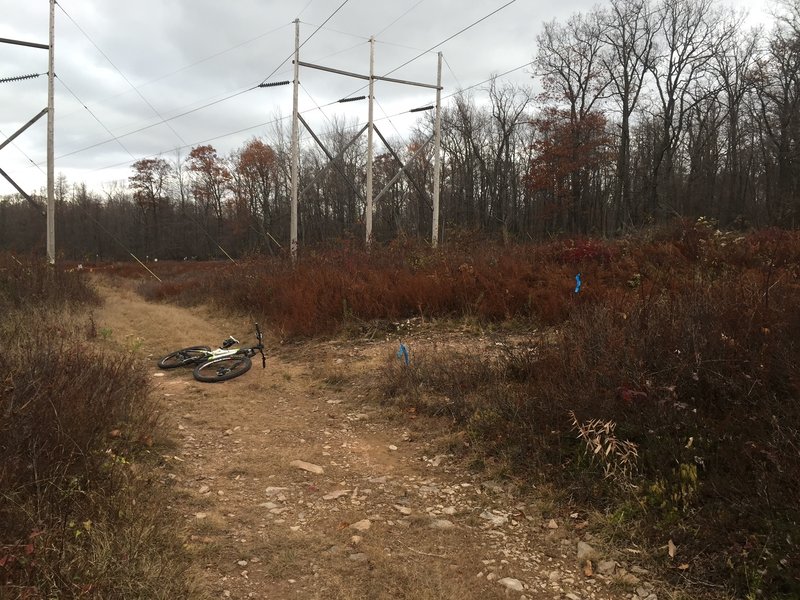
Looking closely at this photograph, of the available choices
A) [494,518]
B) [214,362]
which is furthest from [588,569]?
[214,362]

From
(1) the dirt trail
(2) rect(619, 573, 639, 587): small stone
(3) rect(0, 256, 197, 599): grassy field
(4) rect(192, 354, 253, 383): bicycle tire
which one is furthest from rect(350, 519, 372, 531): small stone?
(4) rect(192, 354, 253, 383): bicycle tire

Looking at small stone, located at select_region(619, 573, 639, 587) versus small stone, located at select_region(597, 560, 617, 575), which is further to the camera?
small stone, located at select_region(597, 560, 617, 575)

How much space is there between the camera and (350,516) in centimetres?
331

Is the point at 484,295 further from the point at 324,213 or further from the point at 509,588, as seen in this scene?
the point at 324,213

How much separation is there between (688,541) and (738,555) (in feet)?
0.86

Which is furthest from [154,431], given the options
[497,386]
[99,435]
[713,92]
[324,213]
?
[324,213]

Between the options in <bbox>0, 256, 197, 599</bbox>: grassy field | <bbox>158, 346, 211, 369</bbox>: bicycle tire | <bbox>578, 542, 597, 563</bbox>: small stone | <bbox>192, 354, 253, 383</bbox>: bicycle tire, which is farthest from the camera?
<bbox>158, 346, 211, 369</bbox>: bicycle tire

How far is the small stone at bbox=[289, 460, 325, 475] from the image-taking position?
402 cm

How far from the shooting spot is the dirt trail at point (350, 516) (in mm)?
2639

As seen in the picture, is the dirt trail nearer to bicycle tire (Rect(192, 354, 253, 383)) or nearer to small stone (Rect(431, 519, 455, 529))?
small stone (Rect(431, 519, 455, 529))

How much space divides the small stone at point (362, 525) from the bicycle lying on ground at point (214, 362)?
4030mm

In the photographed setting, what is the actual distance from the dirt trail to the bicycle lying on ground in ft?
3.35

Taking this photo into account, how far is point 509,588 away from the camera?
262 cm

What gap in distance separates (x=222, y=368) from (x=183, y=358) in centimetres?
93
